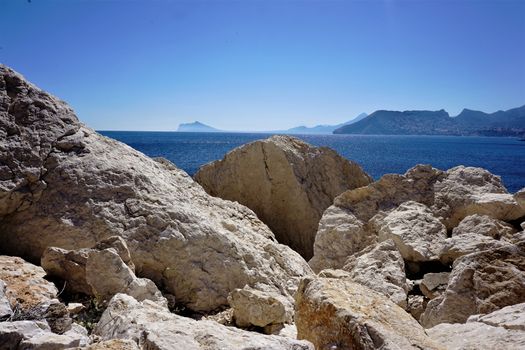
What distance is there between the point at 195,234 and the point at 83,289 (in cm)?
238

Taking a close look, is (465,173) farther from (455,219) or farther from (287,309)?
(287,309)

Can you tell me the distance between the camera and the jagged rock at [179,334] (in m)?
3.61

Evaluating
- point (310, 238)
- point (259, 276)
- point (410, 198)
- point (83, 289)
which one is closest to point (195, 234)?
point (259, 276)

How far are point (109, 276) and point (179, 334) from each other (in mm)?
2897

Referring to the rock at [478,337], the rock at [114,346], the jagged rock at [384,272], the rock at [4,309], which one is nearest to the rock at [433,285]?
the jagged rock at [384,272]

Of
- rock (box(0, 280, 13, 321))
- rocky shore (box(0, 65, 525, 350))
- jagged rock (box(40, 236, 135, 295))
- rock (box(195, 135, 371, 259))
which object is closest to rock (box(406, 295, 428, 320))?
rocky shore (box(0, 65, 525, 350))

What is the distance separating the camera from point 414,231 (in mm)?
10695

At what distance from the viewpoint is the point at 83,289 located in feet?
21.4

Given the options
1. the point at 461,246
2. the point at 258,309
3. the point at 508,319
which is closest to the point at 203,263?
the point at 258,309

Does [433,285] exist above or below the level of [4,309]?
below

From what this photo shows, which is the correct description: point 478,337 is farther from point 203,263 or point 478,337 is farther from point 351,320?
point 203,263

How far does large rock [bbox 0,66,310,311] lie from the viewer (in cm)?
746

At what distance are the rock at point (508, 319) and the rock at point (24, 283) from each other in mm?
5491

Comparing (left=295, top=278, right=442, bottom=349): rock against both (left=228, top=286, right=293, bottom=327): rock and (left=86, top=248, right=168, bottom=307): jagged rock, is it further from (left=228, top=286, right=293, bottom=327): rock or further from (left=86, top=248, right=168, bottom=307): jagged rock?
(left=86, top=248, right=168, bottom=307): jagged rock
